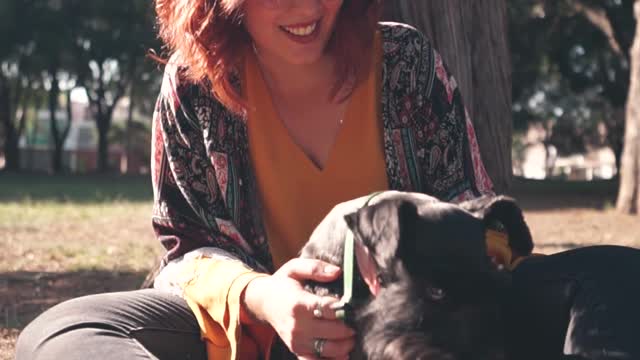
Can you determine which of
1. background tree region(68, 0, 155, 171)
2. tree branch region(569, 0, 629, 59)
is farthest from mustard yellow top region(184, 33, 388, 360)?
background tree region(68, 0, 155, 171)

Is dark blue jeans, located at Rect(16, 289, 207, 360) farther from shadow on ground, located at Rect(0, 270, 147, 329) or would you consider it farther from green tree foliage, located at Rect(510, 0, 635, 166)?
green tree foliage, located at Rect(510, 0, 635, 166)

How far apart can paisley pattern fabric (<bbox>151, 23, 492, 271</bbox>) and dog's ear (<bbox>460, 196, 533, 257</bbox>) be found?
49cm

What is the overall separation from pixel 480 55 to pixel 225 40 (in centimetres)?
210

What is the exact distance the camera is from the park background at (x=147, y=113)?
519 cm

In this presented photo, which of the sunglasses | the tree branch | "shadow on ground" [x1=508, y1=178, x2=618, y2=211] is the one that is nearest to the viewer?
the sunglasses

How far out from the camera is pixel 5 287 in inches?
291

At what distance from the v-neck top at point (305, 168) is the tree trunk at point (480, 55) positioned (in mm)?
1558

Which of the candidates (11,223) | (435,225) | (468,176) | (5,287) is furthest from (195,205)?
(11,223)

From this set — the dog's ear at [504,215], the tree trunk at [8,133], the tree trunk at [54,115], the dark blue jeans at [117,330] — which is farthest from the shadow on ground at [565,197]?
the tree trunk at [8,133]

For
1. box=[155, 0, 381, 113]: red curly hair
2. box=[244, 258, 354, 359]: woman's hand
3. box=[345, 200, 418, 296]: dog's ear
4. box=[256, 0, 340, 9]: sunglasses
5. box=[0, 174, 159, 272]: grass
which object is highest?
box=[256, 0, 340, 9]: sunglasses

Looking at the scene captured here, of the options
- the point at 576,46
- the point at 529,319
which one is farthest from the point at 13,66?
the point at 529,319

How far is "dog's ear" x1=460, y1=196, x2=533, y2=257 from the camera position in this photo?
2621mm

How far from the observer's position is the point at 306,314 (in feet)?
8.59

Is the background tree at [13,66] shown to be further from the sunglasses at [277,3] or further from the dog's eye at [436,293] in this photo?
the dog's eye at [436,293]
